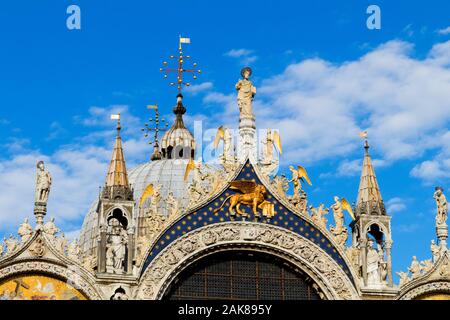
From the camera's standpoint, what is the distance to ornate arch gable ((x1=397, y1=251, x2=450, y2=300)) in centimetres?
3438

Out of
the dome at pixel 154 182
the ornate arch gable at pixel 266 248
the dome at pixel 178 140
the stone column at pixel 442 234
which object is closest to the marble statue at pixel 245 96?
→ the ornate arch gable at pixel 266 248

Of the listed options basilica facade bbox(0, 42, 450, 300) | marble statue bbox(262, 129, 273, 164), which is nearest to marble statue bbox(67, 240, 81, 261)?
basilica facade bbox(0, 42, 450, 300)

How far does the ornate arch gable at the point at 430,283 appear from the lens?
34375 mm

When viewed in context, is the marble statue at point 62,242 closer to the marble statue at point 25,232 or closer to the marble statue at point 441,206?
the marble statue at point 25,232

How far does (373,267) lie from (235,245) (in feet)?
12.2

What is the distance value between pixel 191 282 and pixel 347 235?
4381mm

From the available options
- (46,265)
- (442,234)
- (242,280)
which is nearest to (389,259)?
(442,234)

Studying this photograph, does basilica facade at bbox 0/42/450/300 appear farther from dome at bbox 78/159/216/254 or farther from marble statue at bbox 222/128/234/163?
dome at bbox 78/159/216/254

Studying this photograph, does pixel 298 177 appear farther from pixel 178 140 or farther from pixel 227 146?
pixel 178 140

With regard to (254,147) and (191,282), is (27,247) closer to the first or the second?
(191,282)

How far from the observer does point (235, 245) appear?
1345 inches

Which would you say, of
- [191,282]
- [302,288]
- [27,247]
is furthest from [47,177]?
[302,288]

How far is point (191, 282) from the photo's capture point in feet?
112

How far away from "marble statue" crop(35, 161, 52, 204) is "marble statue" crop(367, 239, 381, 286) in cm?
867
